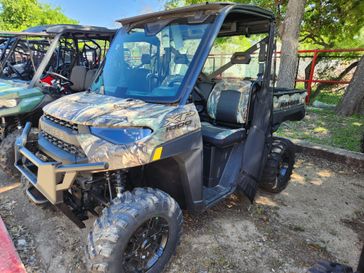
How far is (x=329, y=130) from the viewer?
21.1 ft

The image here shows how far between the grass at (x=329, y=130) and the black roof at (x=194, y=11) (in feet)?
11.5

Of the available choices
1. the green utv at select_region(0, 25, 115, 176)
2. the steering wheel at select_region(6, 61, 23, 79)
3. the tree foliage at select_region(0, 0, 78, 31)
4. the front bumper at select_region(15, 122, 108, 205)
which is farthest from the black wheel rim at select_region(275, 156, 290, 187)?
the tree foliage at select_region(0, 0, 78, 31)

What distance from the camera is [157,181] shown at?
2.80m

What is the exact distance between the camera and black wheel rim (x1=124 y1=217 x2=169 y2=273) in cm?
227

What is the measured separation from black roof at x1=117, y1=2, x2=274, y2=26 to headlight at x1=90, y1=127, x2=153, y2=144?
122 cm

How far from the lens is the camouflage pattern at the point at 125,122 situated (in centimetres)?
207

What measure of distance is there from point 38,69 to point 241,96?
3391 millimetres

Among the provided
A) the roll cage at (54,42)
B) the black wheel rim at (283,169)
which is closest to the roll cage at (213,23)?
the black wheel rim at (283,169)

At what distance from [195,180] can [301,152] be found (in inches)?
139

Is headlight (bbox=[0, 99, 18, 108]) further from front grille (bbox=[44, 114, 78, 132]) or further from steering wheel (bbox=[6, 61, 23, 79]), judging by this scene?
front grille (bbox=[44, 114, 78, 132])

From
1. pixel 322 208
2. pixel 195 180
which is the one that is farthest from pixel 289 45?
pixel 195 180

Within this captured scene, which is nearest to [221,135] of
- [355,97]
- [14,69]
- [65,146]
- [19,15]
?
[65,146]

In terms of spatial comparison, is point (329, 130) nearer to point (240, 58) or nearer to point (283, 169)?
point (283, 169)

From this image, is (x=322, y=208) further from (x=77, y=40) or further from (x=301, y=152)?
(x=77, y=40)
